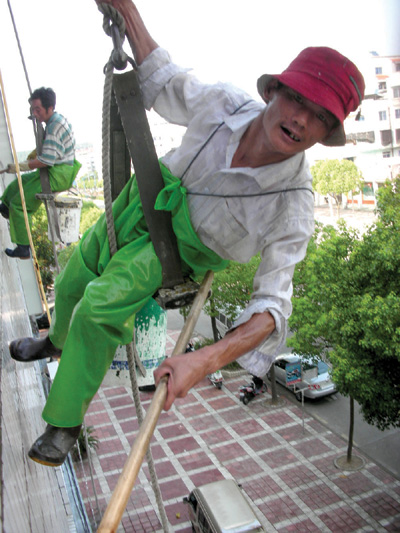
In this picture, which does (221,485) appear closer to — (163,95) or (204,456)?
(204,456)

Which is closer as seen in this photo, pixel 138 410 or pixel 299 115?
pixel 299 115

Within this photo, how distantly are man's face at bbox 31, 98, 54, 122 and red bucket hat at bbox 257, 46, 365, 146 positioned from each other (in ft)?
10.4

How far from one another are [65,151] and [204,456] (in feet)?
32.3

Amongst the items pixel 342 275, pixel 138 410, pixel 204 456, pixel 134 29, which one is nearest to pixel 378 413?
pixel 342 275

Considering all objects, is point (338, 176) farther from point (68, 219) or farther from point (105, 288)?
point (105, 288)

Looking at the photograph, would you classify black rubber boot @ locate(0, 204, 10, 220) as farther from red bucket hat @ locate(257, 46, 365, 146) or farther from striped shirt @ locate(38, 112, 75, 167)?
red bucket hat @ locate(257, 46, 365, 146)

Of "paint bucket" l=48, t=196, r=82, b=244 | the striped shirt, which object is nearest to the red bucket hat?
the striped shirt

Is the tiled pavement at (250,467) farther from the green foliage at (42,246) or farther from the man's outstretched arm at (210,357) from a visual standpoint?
the man's outstretched arm at (210,357)

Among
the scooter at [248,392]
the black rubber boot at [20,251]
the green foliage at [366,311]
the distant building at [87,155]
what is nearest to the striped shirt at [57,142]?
the black rubber boot at [20,251]

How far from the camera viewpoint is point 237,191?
7.82ft

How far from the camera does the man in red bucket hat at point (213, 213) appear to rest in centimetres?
213

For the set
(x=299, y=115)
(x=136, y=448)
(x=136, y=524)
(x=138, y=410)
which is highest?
(x=299, y=115)

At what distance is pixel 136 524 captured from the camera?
35.1 feet

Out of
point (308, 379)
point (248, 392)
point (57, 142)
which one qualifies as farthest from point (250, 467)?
point (57, 142)
